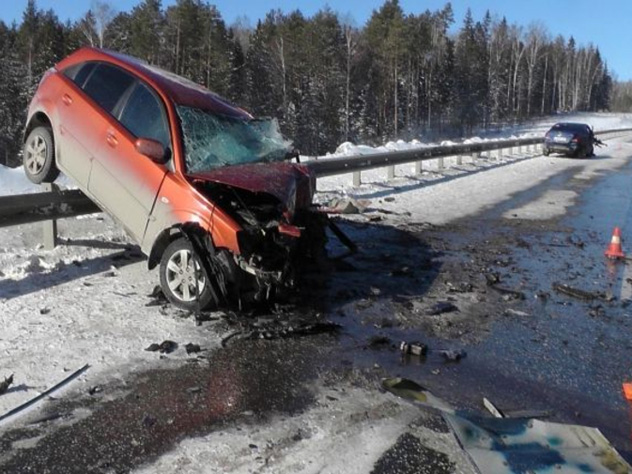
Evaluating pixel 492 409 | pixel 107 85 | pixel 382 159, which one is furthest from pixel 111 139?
pixel 382 159

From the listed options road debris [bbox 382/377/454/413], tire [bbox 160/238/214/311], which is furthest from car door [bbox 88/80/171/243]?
road debris [bbox 382/377/454/413]

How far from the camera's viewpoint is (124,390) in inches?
159

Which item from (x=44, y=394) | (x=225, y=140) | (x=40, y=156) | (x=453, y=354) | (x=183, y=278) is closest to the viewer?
(x=44, y=394)

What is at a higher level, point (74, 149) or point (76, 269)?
point (74, 149)

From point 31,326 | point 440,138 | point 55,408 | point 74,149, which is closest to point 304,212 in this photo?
point 74,149

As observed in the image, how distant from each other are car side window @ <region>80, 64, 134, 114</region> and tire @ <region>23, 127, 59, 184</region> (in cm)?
86

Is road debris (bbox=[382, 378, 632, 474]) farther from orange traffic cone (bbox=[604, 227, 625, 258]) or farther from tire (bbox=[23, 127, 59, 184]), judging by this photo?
orange traffic cone (bbox=[604, 227, 625, 258])

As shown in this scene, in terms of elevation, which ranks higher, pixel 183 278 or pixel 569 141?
pixel 569 141

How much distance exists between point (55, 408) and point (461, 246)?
6.51 m

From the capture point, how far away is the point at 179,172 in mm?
5578

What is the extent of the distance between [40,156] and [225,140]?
7.72ft

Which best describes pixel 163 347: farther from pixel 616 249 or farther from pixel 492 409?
pixel 616 249

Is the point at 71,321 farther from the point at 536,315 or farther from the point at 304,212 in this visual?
the point at 536,315

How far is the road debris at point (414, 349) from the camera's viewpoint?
194 inches
